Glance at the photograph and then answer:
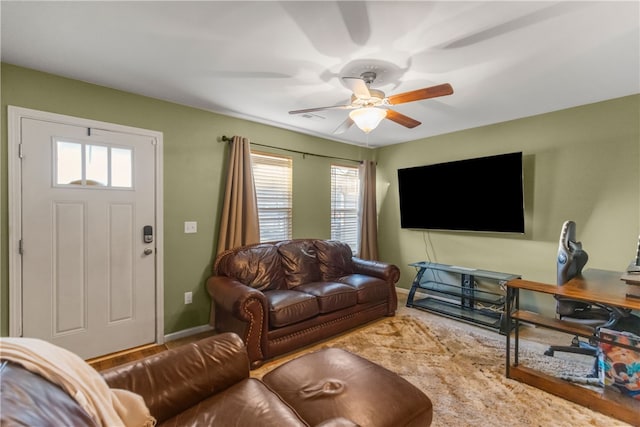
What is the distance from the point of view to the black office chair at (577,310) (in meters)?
2.16

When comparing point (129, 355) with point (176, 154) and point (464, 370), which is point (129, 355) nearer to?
point (176, 154)

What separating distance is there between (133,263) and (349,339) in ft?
7.53

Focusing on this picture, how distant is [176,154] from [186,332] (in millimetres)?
1927

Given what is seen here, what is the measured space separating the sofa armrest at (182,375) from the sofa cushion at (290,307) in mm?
972

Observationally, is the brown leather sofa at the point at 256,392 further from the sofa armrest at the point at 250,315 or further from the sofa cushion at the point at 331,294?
the sofa cushion at the point at 331,294

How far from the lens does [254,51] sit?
2051mm

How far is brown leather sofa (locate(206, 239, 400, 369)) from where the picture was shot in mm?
2471

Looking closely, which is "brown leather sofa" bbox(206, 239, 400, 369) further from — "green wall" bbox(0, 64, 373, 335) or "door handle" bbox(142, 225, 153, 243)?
"door handle" bbox(142, 225, 153, 243)

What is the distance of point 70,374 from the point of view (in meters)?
0.84

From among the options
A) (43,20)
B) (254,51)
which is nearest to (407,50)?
(254,51)

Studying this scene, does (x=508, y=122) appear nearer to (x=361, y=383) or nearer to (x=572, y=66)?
(x=572, y=66)

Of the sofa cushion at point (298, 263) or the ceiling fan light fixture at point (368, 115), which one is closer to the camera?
the ceiling fan light fixture at point (368, 115)

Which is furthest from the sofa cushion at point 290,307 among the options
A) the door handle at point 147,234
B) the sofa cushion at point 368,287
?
the door handle at point 147,234

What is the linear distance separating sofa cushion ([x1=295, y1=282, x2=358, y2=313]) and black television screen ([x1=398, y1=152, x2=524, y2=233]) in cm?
180
